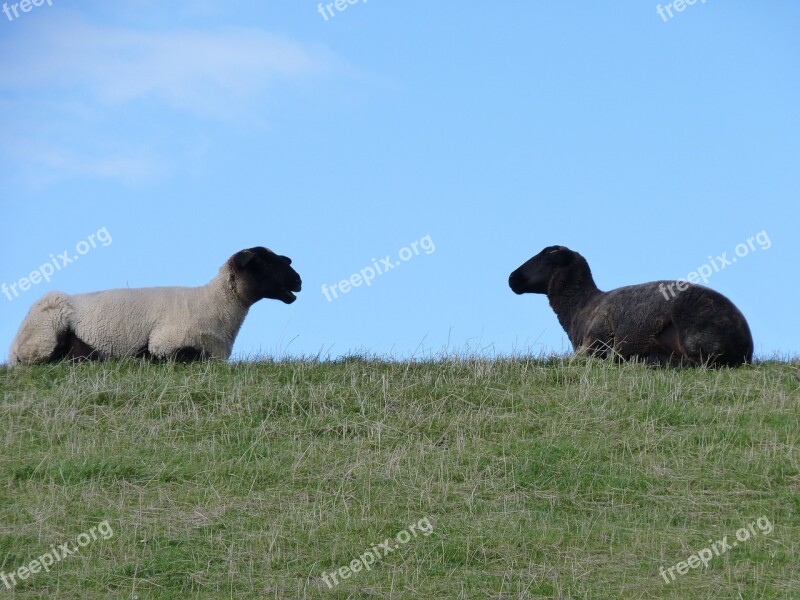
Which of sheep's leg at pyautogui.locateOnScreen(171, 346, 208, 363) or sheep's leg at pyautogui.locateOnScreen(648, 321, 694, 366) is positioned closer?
sheep's leg at pyautogui.locateOnScreen(648, 321, 694, 366)

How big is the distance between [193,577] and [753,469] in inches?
234

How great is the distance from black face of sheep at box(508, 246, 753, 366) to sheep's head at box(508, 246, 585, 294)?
81cm

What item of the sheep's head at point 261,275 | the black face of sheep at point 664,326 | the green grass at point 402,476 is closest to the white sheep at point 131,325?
the sheep's head at point 261,275

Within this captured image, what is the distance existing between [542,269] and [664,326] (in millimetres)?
2932

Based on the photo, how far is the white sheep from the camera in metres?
17.1

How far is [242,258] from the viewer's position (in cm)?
1803

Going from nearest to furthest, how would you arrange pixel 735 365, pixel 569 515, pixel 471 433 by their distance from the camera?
1. pixel 569 515
2. pixel 471 433
3. pixel 735 365

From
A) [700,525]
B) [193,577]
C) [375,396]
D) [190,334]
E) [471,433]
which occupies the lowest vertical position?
[700,525]

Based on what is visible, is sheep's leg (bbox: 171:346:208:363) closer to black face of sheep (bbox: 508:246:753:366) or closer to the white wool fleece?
the white wool fleece

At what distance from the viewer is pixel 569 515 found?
11.0 meters

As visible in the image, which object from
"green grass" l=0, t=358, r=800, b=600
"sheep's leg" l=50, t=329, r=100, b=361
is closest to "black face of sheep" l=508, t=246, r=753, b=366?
"green grass" l=0, t=358, r=800, b=600

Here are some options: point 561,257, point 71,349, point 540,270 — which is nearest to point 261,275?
point 71,349

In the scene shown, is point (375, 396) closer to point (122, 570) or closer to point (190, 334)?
point (190, 334)

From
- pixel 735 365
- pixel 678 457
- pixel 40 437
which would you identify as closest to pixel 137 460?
pixel 40 437
